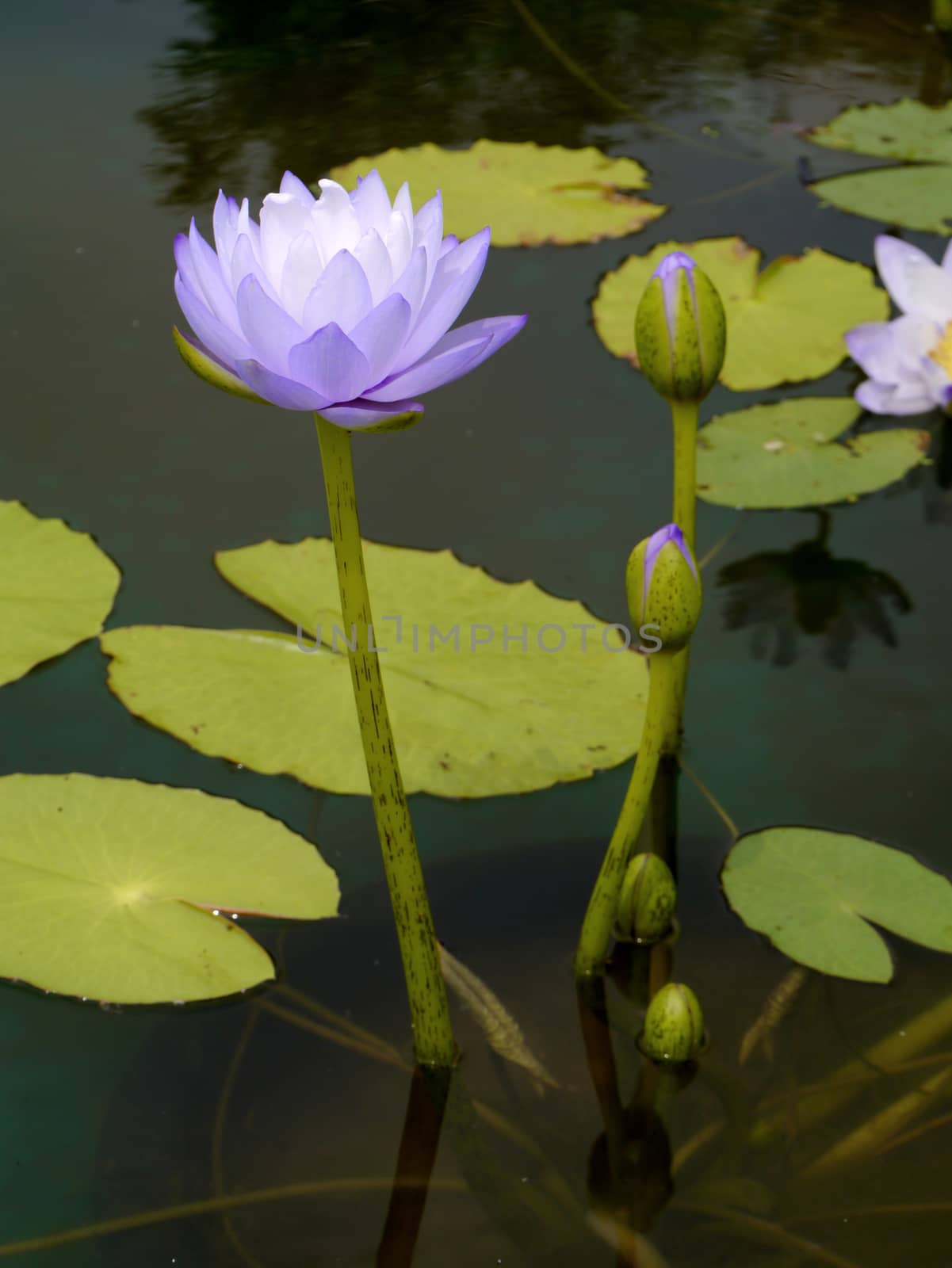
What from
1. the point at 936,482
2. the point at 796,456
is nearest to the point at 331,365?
the point at 796,456

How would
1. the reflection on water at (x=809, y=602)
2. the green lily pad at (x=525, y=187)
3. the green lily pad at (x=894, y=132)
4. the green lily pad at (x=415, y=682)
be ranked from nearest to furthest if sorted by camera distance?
the green lily pad at (x=415, y=682), the reflection on water at (x=809, y=602), the green lily pad at (x=525, y=187), the green lily pad at (x=894, y=132)

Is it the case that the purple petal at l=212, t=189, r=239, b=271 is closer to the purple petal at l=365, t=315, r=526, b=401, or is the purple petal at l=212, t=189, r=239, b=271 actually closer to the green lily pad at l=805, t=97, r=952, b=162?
the purple petal at l=365, t=315, r=526, b=401

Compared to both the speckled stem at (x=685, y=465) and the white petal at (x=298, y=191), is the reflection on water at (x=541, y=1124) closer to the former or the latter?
the speckled stem at (x=685, y=465)

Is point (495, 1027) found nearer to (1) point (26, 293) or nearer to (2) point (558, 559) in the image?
(2) point (558, 559)

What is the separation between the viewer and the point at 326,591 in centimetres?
172

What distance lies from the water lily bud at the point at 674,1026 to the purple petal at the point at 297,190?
2.57 feet

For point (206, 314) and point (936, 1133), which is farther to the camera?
point (936, 1133)

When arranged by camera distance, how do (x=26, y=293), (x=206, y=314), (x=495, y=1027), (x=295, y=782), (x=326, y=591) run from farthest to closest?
(x=26, y=293)
(x=326, y=591)
(x=295, y=782)
(x=495, y=1027)
(x=206, y=314)

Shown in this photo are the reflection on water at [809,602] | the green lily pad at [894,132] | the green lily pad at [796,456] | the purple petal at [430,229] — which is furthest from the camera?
the green lily pad at [894,132]

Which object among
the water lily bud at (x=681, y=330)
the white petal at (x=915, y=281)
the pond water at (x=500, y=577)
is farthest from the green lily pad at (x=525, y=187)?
the water lily bud at (x=681, y=330)

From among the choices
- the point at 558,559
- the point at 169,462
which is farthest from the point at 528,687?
the point at 169,462

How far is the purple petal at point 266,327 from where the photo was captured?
33.1 inches

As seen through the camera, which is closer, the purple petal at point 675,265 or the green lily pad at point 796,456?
the purple petal at point 675,265

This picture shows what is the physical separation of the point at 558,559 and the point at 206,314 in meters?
1.00
